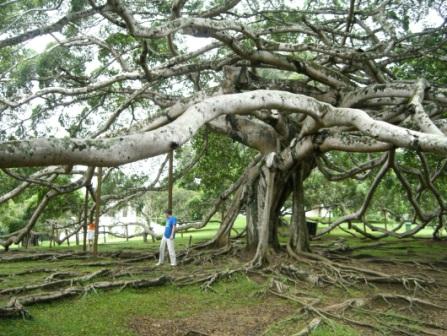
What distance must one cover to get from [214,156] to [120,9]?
852cm

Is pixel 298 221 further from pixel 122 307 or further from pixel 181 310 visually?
pixel 122 307

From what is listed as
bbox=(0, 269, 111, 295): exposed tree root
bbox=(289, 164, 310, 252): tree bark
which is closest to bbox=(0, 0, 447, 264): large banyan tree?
bbox=(289, 164, 310, 252): tree bark

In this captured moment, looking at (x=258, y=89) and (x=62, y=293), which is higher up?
(x=258, y=89)

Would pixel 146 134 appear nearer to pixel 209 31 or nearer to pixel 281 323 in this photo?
pixel 281 323

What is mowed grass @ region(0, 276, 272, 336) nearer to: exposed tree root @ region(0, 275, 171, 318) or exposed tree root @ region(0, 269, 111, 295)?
exposed tree root @ region(0, 275, 171, 318)

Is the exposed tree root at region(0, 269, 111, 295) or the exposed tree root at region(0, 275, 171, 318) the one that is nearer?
the exposed tree root at region(0, 275, 171, 318)

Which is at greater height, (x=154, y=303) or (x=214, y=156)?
(x=214, y=156)

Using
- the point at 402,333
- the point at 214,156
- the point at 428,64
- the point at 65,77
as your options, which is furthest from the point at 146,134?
the point at 214,156

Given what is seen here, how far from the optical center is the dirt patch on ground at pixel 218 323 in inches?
216

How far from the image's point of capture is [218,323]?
5836 mm

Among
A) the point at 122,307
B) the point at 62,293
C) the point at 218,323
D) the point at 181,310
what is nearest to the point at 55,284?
the point at 62,293

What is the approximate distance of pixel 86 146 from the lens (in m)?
3.65

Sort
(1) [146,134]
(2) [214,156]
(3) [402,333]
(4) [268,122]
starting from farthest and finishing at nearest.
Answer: (2) [214,156], (4) [268,122], (3) [402,333], (1) [146,134]

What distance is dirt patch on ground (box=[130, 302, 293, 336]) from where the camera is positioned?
18.0 feet
